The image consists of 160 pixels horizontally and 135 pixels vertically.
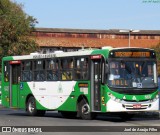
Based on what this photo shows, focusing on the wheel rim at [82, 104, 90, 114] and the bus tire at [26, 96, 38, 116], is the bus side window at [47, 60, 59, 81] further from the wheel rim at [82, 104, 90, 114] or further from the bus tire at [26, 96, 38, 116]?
the wheel rim at [82, 104, 90, 114]

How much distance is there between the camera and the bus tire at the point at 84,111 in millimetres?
22906

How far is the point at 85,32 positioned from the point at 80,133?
70.3m

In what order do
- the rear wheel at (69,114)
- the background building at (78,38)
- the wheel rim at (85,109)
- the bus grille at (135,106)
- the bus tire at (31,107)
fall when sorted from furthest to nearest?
the background building at (78,38) < the bus tire at (31,107) < the rear wheel at (69,114) < the wheel rim at (85,109) < the bus grille at (135,106)

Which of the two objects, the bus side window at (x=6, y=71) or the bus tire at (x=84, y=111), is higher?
the bus side window at (x=6, y=71)

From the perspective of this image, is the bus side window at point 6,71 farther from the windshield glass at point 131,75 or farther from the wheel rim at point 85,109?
the windshield glass at point 131,75

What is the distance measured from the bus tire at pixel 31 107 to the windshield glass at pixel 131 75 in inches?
247

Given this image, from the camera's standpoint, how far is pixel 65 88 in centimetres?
2450

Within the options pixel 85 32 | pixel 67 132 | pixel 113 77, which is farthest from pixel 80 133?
pixel 85 32

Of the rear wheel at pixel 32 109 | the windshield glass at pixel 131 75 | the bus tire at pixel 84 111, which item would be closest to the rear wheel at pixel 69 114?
the rear wheel at pixel 32 109

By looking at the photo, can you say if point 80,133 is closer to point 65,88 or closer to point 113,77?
point 113,77

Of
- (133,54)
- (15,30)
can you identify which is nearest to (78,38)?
(15,30)

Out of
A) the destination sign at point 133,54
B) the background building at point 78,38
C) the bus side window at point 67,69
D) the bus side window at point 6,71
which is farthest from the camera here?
the background building at point 78,38

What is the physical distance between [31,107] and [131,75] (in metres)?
7.05

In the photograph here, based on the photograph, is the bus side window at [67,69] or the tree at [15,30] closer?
the bus side window at [67,69]
